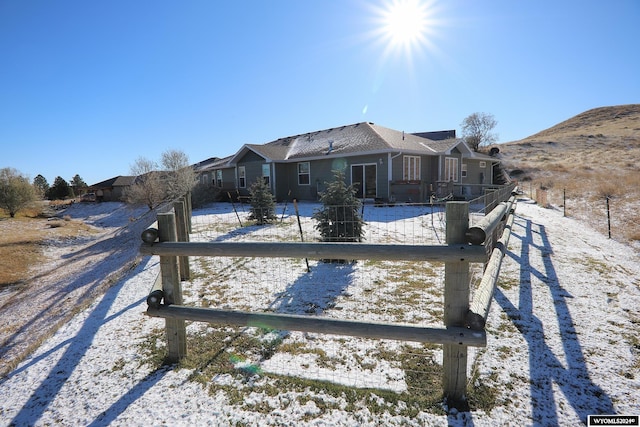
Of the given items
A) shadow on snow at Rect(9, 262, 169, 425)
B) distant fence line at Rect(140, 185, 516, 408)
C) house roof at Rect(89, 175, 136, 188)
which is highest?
house roof at Rect(89, 175, 136, 188)

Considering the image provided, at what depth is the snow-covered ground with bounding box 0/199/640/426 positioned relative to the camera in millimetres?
2383

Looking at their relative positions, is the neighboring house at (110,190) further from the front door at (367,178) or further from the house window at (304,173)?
the front door at (367,178)

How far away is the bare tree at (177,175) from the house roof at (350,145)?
3.38m

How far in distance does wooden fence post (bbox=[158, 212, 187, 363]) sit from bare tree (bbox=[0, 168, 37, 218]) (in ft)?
110

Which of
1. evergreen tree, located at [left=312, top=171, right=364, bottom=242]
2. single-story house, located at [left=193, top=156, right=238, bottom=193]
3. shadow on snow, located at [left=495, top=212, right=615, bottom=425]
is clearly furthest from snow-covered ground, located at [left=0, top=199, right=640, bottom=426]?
single-story house, located at [left=193, top=156, right=238, bottom=193]

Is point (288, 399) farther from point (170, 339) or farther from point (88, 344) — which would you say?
point (88, 344)

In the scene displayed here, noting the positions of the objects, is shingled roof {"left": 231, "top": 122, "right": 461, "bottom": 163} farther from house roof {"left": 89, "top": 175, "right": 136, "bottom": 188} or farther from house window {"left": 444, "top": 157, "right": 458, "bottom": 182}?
house roof {"left": 89, "top": 175, "right": 136, "bottom": 188}

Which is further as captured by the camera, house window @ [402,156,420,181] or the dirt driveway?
house window @ [402,156,420,181]

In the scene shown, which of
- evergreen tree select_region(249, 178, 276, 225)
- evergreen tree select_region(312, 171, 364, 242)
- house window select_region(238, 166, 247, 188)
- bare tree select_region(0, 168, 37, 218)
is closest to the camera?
evergreen tree select_region(312, 171, 364, 242)

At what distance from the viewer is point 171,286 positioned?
301 cm

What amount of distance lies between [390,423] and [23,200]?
36.0 m

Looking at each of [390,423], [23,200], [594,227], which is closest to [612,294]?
[390,423]

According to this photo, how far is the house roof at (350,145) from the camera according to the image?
17.6 meters

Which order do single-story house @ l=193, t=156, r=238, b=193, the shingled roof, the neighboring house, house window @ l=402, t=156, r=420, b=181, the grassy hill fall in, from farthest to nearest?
the neighboring house
single-story house @ l=193, t=156, r=238, b=193
the shingled roof
house window @ l=402, t=156, r=420, b=181
the grassy hill
